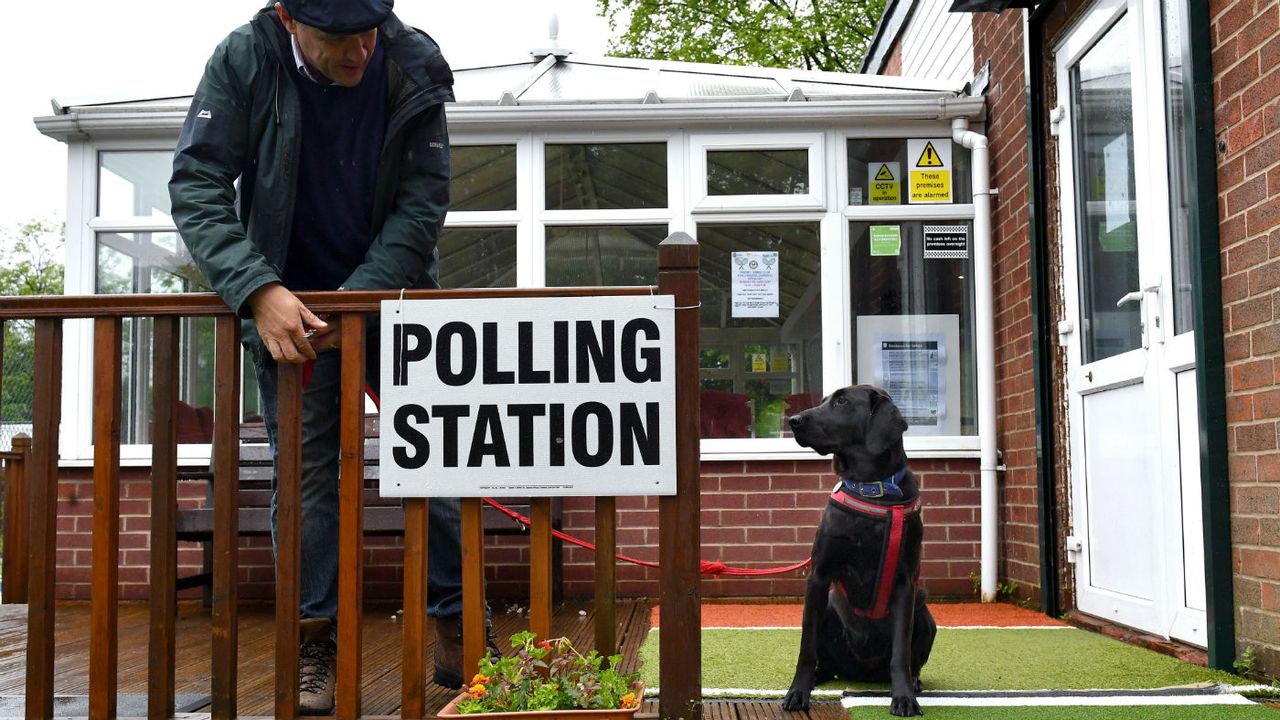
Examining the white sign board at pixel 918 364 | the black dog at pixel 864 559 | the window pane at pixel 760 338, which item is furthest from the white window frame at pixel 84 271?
the black dog at pixel 864 559

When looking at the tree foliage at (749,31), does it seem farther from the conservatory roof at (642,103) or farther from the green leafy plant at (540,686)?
the green leafy plant at (540,686)

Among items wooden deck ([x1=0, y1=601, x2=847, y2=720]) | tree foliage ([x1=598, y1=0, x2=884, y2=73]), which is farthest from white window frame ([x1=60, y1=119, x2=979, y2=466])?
tree foliage ([x1=598, y1=0, x2=884, y2=73])

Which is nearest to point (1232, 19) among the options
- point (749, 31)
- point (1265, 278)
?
point (1265, 278)

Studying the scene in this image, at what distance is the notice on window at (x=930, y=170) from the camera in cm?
616

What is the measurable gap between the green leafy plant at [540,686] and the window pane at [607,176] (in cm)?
410

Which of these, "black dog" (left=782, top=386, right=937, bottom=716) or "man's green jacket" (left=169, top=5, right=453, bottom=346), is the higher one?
"man's green jacket" (left=169, top=5, right=453, bottom=346)

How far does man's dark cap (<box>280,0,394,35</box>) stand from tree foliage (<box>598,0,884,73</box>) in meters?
18.3

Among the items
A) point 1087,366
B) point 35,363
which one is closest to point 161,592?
point 35,363

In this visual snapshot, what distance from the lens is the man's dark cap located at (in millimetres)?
2605

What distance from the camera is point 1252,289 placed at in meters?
3.33

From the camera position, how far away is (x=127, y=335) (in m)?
6.42

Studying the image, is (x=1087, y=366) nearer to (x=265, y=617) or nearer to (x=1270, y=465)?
(x=1270, y=465)

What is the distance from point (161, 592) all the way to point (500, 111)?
3954mm

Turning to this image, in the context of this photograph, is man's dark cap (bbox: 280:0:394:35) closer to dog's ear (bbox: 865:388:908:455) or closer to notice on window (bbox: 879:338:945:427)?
dog's ear (bbox: 865:388:908:455)
